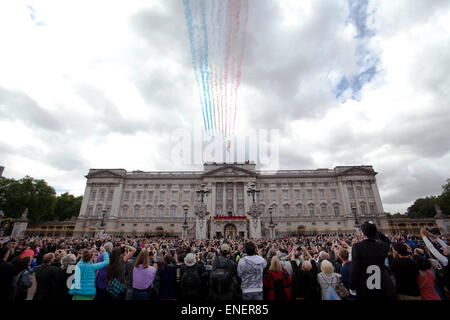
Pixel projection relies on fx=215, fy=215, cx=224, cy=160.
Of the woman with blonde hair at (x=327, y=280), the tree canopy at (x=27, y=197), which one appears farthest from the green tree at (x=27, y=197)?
the woman with blonde hair at (x=327, y=280)

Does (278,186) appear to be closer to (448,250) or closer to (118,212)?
(118,212)

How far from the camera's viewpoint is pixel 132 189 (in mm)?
56000

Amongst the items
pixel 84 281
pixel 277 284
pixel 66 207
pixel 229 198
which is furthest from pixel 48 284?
pixel 66 207

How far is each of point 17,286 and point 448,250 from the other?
1052 cm

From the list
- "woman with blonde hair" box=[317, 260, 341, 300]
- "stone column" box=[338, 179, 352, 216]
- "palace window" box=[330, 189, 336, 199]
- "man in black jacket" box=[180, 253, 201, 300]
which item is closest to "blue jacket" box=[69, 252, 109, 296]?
"man in black jacket" box=[180, 253, 201, 300]

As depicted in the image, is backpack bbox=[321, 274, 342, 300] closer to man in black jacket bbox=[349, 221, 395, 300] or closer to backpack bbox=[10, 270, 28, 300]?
man in black jacket bbox=[349, 221, 395, 300]

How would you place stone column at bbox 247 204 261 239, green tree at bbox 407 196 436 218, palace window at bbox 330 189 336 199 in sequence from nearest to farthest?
stone column at bbox 247 204 261 239
palace window at bbox 330 189 336 199
green tree at bbox 407 196 436 218

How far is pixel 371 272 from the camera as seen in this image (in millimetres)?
3637

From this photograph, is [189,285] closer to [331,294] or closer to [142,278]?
[142,278]

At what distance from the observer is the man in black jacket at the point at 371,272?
357 centimetres

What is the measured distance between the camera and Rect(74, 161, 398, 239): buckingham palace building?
50.6 metres

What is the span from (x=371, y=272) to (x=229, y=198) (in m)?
50.0

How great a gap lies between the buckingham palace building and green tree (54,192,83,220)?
58.2 ft
